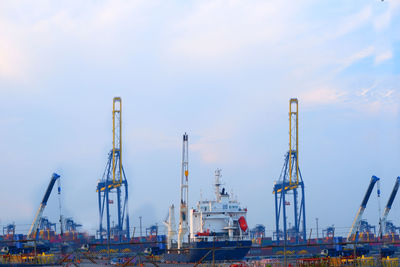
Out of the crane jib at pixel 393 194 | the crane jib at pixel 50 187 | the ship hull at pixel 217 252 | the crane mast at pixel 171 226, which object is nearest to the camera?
the ship hull at pixel 217 252

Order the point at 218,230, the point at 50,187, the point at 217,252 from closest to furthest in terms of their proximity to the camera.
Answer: the point at 217,252 → the point at 218,230 → the point at 50,187

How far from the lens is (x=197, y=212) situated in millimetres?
64188

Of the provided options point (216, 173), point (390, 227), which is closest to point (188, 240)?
point (216, 173)

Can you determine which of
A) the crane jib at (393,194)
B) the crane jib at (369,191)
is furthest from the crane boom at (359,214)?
the crane jib at (393,194)

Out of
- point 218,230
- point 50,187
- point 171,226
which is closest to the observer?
point 218,230

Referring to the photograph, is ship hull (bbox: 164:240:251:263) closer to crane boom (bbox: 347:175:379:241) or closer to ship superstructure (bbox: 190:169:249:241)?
ship superstructure (bbox: 190:169:249:241)

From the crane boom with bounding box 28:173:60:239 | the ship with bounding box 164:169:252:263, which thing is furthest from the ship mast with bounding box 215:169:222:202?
the crane boom with bounding box 28:173:60:239

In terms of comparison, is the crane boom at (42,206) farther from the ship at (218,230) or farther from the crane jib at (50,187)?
the ship at (218,230)

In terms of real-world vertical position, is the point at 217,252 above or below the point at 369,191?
below

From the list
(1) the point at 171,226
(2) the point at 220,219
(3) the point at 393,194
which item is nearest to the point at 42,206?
(1) the point at 171,226

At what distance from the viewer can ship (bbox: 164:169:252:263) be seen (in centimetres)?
5953

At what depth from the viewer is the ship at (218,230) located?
59.5 m

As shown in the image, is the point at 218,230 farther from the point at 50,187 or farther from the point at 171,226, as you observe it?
the point at 50,187

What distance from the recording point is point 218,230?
207ft
